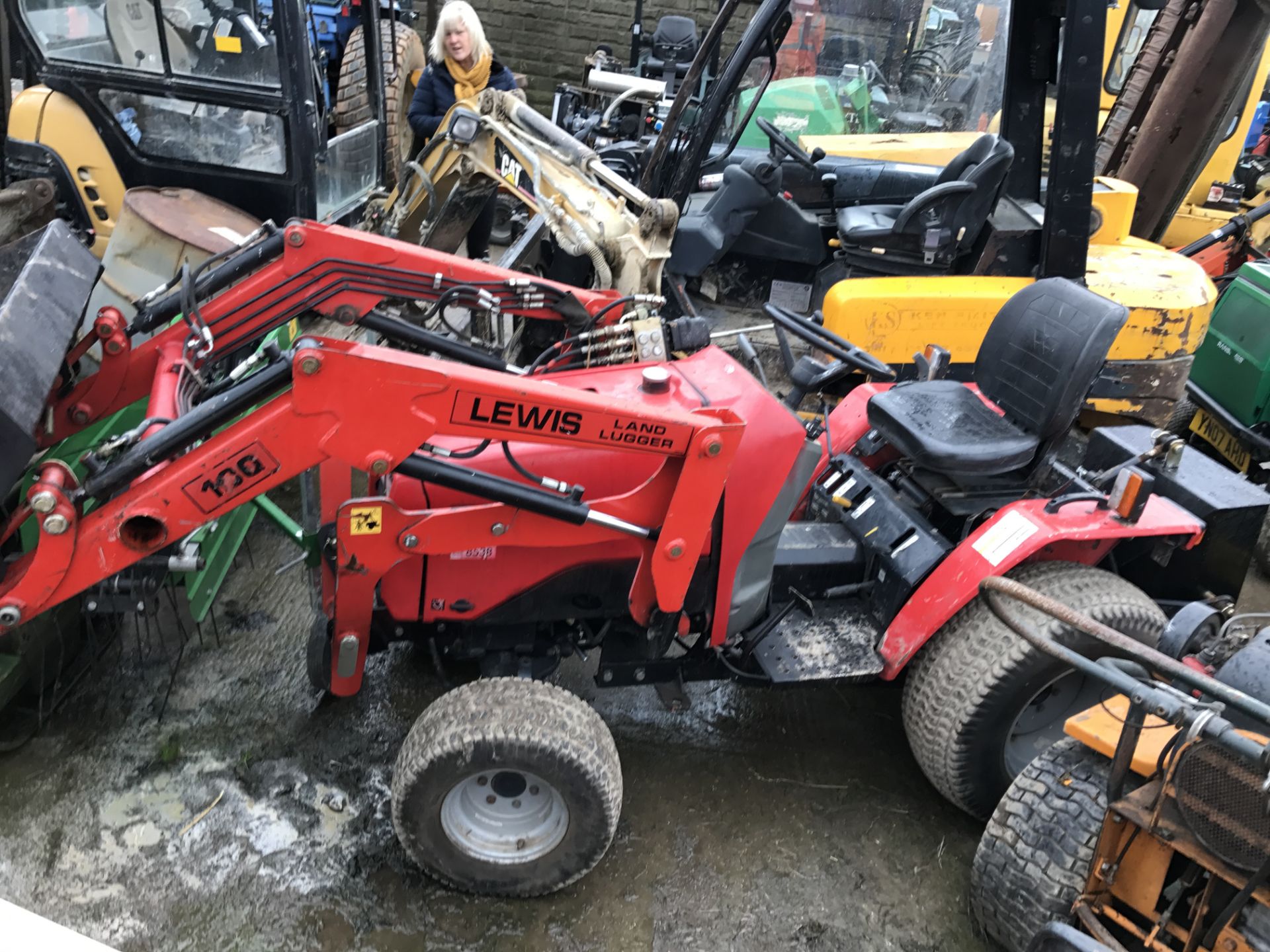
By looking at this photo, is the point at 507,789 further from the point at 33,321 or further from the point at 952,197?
the point at 952,197

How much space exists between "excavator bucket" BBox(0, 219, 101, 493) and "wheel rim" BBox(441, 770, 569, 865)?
1253 millimetres

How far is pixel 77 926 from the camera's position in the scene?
239 centimetres

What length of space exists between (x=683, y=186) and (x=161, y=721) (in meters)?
3.28

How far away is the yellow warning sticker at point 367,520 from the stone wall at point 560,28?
32.8 ft

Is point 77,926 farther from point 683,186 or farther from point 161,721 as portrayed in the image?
point 683,186

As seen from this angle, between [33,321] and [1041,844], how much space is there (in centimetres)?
269

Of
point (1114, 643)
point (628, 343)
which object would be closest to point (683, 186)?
point (628, 343)

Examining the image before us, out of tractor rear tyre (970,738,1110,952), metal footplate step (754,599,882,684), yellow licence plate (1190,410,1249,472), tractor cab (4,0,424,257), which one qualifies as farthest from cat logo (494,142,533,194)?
yellow licence plate (1190,410,1249,472)

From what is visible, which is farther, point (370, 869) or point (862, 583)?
point (862, 583)

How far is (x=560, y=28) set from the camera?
37.1ft

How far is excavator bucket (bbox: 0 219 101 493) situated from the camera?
84.0 inches

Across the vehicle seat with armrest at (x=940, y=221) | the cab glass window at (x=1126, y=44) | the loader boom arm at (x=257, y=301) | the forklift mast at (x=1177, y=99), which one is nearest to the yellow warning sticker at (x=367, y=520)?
the loader boom arm at (x=257, y=301)

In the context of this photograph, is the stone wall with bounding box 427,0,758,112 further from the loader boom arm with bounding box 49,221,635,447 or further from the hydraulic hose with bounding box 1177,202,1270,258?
the loader boom arm with bounding box 49,221,635,447

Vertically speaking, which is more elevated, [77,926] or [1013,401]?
[1013,401]
